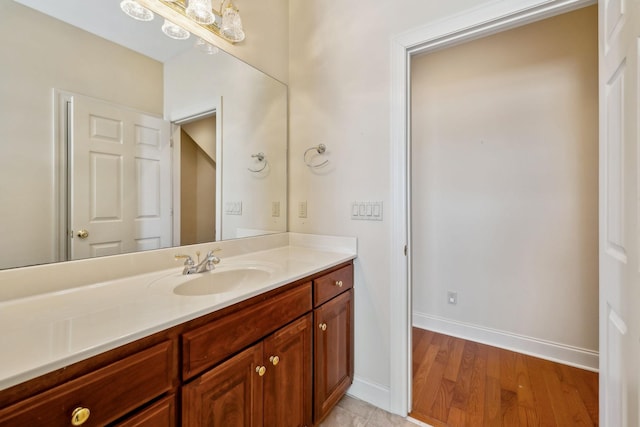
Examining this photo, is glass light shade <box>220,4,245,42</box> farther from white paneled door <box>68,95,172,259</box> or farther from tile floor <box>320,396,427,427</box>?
tile floor <box>320,396,427,427</box>

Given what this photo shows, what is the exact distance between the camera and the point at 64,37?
975 millimetres

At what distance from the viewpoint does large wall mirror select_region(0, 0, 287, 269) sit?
0.88 meters

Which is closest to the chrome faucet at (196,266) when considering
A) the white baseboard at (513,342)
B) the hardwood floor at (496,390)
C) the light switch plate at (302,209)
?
the light switch plate at (302,209)

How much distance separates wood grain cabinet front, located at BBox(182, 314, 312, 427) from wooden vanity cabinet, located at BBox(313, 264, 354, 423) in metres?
0.07

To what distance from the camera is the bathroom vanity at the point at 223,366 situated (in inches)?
22.2

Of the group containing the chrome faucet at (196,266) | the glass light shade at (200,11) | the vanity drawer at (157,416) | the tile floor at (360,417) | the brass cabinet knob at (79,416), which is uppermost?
the glass light shade at (200,11)

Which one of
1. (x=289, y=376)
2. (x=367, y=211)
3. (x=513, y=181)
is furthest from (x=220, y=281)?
(x=513, y=181)

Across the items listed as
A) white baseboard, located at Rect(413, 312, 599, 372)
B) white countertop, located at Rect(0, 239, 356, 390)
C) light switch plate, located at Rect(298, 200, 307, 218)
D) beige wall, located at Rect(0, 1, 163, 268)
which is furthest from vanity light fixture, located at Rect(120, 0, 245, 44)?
white baseboard, located at Rect(413, 312, 599, 372)

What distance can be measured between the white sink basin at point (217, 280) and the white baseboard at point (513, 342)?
6.07 feet

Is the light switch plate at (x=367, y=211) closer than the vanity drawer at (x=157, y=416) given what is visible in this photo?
No
